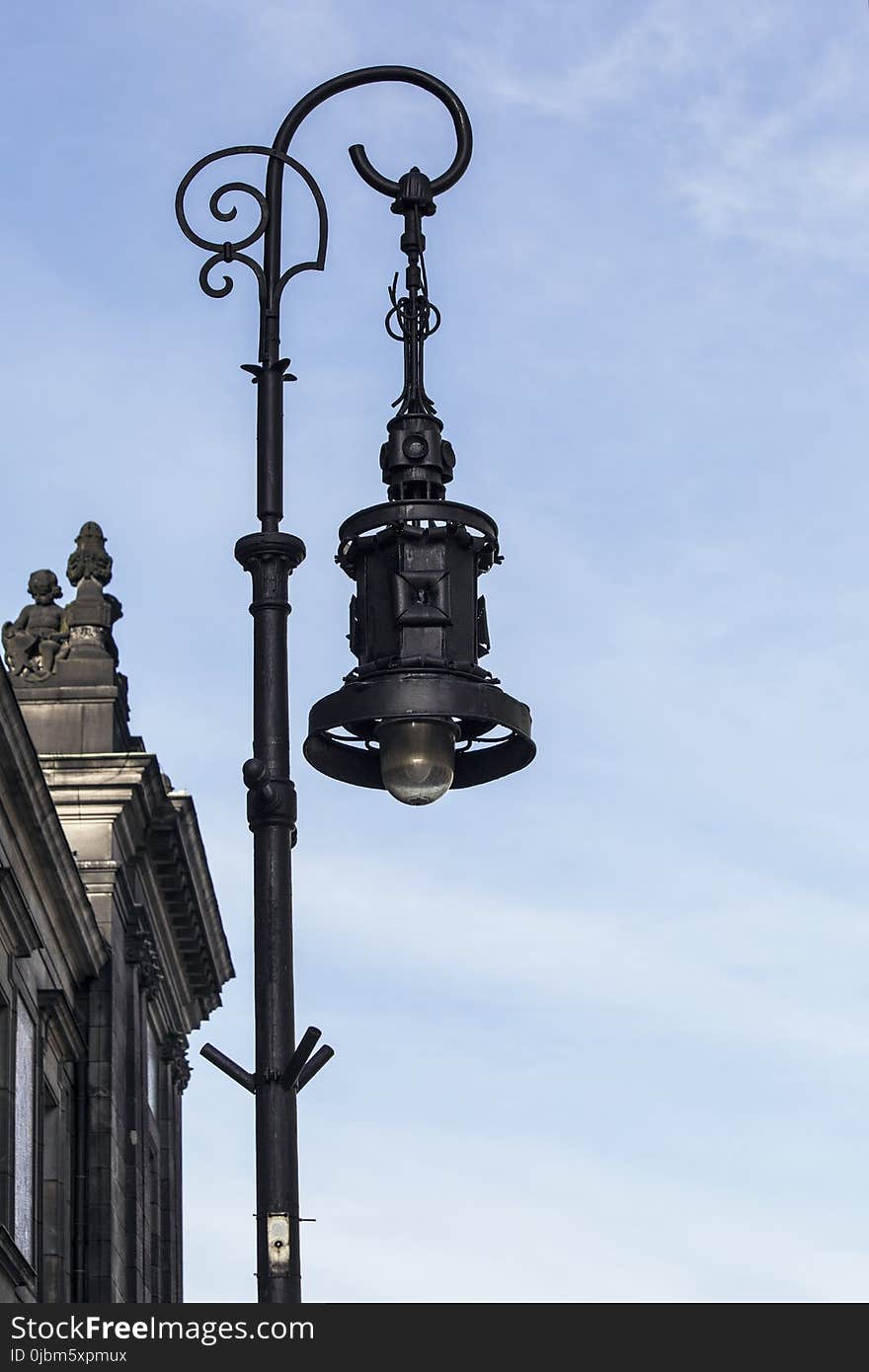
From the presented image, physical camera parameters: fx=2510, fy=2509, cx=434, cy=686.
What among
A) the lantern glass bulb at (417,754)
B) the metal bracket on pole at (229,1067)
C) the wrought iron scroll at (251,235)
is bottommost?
the metal bracket on pole at (229,1067)

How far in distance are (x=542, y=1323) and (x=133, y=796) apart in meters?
28.4

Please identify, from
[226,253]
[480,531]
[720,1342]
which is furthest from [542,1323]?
[226,253]

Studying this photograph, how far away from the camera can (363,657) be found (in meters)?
10.9

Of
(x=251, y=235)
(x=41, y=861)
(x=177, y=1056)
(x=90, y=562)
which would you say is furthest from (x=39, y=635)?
(x=251, y=235)

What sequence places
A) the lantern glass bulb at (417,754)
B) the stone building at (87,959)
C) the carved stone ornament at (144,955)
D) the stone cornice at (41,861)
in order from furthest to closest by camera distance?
1. the carved stone ornament at (144,955)
2. the stone building at (87,959)
3. the stone cornice at (41,861)
4. the lantern glass bulb at (417,754)

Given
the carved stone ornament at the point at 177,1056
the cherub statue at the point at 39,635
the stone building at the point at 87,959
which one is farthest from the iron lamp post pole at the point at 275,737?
the carved stone ornament at the point at 177,1056

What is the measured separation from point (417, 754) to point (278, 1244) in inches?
82.5

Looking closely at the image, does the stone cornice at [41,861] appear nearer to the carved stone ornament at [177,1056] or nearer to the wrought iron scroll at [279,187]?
the carved stone ornament at [177,1056]

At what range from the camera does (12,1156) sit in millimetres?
31328

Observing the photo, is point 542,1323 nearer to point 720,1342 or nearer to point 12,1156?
point 720,1342

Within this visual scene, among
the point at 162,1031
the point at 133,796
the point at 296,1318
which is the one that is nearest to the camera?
the point at 296,1318

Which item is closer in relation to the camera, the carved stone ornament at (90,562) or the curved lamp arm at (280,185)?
the curved lamp arm at (280,185)

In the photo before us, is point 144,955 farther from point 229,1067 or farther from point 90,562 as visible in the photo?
point 229,1067

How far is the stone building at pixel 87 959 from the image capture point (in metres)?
31.7
